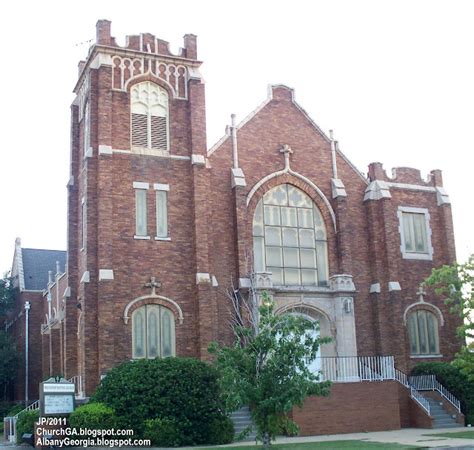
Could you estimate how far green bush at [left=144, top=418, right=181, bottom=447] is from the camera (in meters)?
22.3

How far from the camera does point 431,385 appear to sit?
29.9 metres

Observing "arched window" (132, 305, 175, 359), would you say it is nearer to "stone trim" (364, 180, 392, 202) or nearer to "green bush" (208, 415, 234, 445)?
"green bush" (208, 415, 234, 445)

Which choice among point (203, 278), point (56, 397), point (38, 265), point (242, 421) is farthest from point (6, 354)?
point (242, 421)

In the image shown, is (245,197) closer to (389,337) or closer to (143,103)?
(143,103)

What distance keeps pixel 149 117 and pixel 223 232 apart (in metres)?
5.37

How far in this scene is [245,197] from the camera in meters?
30.3

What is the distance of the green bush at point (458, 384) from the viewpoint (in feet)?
95.3

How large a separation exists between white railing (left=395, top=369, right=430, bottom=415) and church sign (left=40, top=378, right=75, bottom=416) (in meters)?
12.7

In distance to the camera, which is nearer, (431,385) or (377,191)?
(431,385)

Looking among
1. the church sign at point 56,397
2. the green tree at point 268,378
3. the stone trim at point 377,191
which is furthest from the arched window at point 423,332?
the church sign at point 56,397

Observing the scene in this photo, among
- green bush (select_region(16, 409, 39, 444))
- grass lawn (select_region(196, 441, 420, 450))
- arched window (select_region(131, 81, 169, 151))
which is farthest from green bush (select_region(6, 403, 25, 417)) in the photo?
grass lawn (select_region(196, 441, 420, 450))

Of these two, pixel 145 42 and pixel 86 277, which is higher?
pixel 145 42

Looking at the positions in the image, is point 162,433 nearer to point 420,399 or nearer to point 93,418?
point 93,418

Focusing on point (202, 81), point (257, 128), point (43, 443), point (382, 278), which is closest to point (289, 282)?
point (382, 278)
